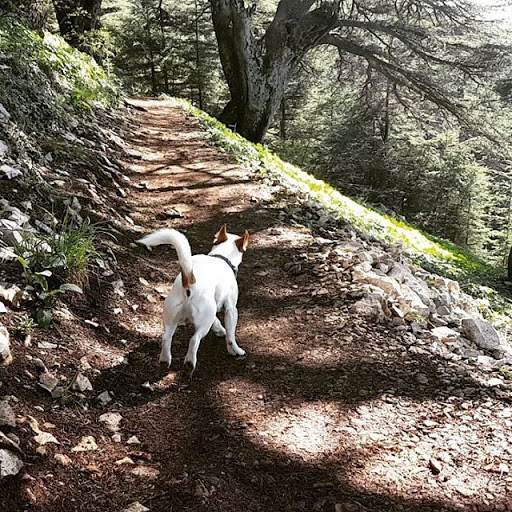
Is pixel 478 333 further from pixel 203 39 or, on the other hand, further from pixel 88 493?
pixel 203 39

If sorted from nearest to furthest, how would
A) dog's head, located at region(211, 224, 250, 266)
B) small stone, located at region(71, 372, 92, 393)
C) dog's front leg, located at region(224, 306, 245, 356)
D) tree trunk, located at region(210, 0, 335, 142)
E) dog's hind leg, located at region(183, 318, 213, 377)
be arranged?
small stone, located at region(71, 372, 92, 393) → dog's hind leg, located at region(183, 318, 213, 377) → dog's front leg, located at region(224, 306, 245, 356) → dog's head, located at region(211, 224, 250, 266) → tree trunk, located at region(210, 0, 335, 142)

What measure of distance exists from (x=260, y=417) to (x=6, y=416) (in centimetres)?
136

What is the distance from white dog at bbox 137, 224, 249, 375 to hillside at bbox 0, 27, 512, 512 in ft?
0.78

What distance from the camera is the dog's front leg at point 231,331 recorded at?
3746 millimetres

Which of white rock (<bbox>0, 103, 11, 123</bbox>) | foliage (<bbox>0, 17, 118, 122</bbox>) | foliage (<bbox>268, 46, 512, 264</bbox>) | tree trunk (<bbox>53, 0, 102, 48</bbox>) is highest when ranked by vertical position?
tree trunk (<bbox>53, 0, 102, 48</bbox>)

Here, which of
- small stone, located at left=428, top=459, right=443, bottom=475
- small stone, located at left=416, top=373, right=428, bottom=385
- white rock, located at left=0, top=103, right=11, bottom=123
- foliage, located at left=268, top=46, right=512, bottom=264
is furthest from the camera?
foliage, located at left=268, top=46, right=512, bottom=264

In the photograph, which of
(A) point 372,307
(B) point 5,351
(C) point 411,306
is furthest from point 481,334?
(B) point 5,351

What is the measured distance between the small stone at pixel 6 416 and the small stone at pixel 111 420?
50 cm

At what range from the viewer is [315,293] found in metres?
4.87

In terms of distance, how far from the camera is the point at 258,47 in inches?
565

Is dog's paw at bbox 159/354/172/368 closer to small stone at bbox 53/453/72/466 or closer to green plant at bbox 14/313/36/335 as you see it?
green plant at bbox 14/313/36/335

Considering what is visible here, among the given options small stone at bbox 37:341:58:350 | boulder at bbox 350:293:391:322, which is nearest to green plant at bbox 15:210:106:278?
small stone at bbox 37:341:58:350

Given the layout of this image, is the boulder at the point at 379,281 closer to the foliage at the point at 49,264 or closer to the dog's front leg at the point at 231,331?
the dog's front leg at the point at 231,331

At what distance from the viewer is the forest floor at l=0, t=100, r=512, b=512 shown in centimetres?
246
